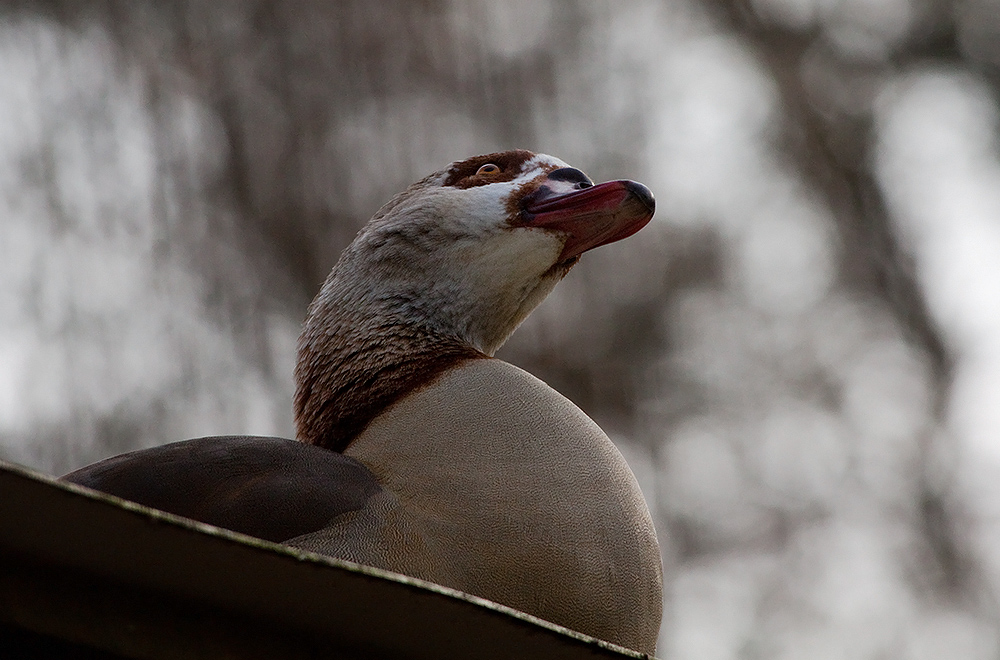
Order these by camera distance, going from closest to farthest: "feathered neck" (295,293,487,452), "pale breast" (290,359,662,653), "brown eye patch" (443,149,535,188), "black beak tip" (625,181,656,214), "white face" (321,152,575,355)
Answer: "pale breast" (290,359,662,653) → "feathered neck" (295,293,487,452) → "black beak tip" (625,181,656,214) → "white face" (321,152,575,355) → "brown eye patch" (443,149,535,188)

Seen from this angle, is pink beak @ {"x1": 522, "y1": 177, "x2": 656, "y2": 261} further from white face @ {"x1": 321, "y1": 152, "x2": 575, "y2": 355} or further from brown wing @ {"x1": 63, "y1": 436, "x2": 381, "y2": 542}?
brown wing @ {"x1": 63, "y1": 436, "x2": 381, "y2": 542}

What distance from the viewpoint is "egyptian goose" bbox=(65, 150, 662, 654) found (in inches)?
84.5

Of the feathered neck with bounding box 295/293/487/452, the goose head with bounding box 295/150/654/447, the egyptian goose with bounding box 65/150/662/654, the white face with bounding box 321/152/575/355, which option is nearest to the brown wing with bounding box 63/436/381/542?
the egyptian goose with bounding box 65/150/662/654

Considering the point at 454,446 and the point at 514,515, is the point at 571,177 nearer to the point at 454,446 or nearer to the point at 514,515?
the point at 454,446

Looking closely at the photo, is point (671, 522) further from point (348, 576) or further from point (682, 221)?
point (348, 576)

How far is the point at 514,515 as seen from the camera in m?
2.20

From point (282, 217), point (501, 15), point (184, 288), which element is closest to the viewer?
point (184, 288)

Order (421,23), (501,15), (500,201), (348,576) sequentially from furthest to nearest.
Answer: (501,15), (421,23), (500,201), (348,576)

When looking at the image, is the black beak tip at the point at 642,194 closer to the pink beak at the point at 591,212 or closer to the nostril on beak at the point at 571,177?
the pink beak at the point at 591,212

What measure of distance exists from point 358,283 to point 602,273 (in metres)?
5.56

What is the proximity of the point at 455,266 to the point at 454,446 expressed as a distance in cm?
80

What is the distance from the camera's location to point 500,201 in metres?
3.14

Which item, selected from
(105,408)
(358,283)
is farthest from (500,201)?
(105,408)

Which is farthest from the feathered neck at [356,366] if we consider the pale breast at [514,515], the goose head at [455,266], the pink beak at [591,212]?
the pink beak at [591,212]
